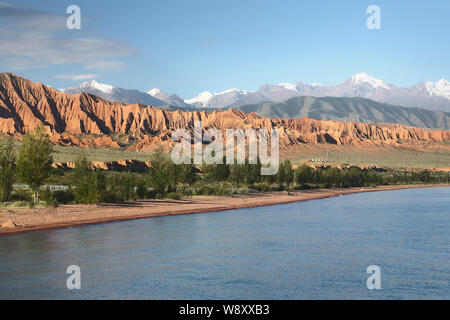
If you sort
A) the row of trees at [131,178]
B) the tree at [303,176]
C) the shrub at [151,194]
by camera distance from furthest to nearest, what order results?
the tree at [303,176], the shrub at [151,194], the row of trees at [131,178]

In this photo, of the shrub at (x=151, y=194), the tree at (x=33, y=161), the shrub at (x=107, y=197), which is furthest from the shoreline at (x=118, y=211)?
the tree at (x=33, y=161)

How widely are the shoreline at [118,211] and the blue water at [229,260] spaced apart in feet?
6.36

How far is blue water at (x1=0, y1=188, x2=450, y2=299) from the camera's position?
18688 millimetres

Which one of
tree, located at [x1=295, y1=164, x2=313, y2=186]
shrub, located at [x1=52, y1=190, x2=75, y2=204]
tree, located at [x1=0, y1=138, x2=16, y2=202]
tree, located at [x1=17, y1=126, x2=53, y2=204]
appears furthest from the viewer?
tree, located at [x1=295, y1=164, x2=313, y2=186]

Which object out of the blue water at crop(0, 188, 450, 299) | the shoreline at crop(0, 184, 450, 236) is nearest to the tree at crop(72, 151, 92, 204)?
the shoreline at crop(0, 184, 450, 236)

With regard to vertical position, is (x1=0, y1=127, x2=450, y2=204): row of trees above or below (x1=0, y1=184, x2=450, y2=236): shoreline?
above

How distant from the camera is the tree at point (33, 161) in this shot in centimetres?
4191

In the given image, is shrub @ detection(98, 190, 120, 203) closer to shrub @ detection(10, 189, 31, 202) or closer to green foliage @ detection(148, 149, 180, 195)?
shrub @ detection(10, 189, 31, 202)

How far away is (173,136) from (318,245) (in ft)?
473

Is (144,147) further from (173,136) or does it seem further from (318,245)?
(318,245)

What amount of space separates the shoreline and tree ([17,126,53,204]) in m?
3.42

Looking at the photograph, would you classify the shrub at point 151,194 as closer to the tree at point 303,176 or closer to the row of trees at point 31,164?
the row of trees at point 31,164

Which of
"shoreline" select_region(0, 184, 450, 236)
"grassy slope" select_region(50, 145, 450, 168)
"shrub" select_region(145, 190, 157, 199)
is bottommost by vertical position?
"shoreline" select_region(0, 184, 450, 236)
